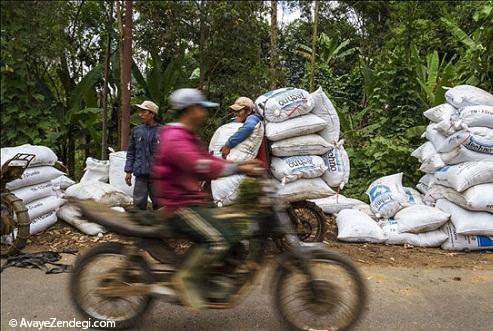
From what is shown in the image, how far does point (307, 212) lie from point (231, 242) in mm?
2941

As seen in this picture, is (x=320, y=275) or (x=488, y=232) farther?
(x=488, y=232)

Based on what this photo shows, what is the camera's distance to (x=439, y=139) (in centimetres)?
575

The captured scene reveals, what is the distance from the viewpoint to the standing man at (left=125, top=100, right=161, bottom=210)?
528 centimetres

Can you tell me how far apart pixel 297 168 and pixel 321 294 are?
8.04ft

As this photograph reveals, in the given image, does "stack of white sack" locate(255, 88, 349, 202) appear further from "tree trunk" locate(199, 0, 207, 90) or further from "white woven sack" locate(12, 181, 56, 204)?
"white woven sack" locate(12, 181, 56, 204)

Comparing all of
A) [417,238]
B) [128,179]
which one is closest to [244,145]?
[128,179]

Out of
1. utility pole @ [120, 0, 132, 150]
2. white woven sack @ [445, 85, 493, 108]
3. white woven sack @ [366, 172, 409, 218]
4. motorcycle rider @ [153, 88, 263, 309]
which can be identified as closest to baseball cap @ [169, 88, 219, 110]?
motorcycle rider @ [153, 88, 263, 309]

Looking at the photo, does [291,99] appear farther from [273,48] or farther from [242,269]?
[273,48]

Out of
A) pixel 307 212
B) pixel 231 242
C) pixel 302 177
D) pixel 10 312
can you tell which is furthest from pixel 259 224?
pixel 307 212

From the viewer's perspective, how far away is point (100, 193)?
5648mm

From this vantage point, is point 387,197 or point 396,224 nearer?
point 396,224

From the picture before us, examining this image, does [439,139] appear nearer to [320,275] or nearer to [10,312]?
[320,275]

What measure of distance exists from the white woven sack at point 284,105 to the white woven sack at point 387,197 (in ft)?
4.69

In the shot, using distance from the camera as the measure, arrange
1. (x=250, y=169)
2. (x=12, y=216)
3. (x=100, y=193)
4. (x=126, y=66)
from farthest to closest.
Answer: (x=126, y=66) → (x=100, y=193) → (x=12, y=216) → (x=250, y=169)
